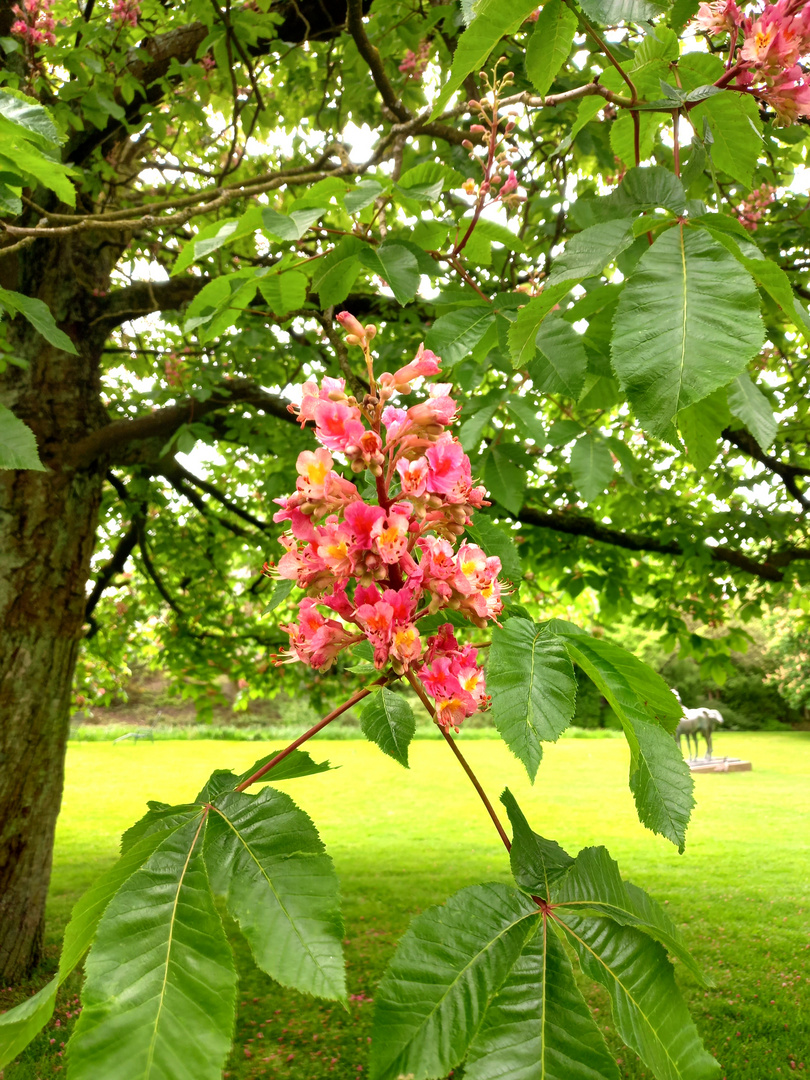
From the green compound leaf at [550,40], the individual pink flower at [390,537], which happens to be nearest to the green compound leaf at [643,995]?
the individual pink flower at [390,537]

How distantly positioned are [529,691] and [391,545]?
24 cm

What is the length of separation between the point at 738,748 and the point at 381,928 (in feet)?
39.5

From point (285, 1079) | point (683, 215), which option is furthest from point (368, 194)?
point (285, 1079)

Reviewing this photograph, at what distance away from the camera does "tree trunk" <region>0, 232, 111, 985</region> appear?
3.89 m

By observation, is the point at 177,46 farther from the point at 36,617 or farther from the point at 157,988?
the point at 157,988

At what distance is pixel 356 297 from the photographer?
446 cm

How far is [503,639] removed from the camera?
2.69 feet

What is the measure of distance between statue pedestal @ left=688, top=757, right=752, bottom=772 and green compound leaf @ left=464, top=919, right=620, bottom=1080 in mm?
13427

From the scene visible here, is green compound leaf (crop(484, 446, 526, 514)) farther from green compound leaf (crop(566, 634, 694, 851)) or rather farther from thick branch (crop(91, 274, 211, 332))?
thick branch (crop(91, 274, 211, 332))

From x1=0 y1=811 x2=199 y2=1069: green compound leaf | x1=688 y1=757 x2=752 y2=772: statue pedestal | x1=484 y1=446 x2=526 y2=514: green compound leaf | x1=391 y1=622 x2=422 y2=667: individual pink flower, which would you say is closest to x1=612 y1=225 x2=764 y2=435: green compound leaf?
x1=391 y1=622 x2=422 y2=667: individual pink flower

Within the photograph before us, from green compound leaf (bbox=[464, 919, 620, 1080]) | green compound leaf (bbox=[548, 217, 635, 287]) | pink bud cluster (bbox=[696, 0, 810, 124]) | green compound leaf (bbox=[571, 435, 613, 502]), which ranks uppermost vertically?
A: pink bud cluster (bbox=[696, 0, 810, 124])

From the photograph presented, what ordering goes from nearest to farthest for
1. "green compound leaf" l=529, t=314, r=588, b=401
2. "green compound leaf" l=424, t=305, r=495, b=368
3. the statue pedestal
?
"green compound leaf" l=529, t=314, r=588, b=401, "green compound leaf" l=424, t=305, r=495, b=368, the statue pedestal

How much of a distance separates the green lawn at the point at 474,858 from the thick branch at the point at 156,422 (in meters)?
2.45

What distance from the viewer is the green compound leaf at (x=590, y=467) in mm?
2352
